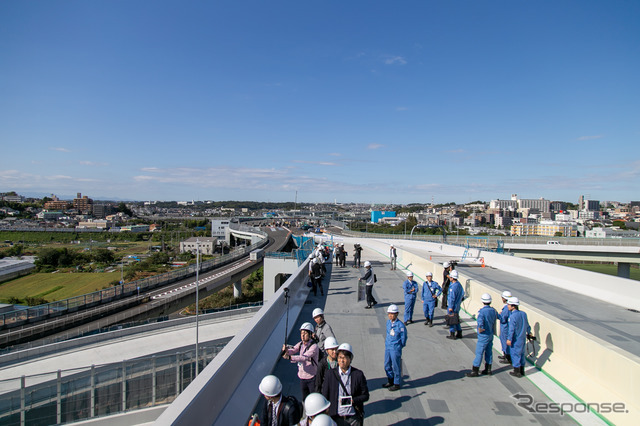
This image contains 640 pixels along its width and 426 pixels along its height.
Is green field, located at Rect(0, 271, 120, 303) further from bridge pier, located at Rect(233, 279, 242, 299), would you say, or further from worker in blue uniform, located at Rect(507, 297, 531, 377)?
worker in blue uniform, located at Rect(507, 297, 531, 377)

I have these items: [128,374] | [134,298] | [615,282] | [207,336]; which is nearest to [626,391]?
[615,282]

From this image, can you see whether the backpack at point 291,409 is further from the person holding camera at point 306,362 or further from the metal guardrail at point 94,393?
the metal guardrail at point 94,393

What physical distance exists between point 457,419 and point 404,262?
16.5m

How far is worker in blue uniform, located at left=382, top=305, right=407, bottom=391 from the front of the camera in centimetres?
560

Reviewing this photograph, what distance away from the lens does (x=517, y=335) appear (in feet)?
20.3

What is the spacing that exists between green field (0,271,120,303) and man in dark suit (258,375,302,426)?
57588mm

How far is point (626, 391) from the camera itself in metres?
4.47

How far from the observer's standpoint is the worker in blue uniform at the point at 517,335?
6152 mm

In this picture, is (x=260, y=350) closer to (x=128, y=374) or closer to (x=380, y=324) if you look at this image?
(x=380, y=324)

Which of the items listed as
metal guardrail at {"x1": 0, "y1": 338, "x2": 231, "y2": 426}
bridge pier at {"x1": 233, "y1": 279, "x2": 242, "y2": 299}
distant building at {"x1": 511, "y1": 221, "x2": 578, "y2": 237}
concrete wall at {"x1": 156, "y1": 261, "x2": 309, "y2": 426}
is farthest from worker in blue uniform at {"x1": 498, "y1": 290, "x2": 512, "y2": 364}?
distant building at {"x1": 511, "y1": 221, "x2": 578, "y2": 237}

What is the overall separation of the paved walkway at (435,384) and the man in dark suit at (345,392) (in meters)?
1.27

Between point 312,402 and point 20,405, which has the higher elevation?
point 312,402

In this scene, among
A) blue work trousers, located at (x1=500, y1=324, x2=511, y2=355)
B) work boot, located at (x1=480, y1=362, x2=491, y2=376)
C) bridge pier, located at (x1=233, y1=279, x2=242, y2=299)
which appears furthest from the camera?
bridge pier, located at (x1=233, y1=279, x2=242, y2=299)

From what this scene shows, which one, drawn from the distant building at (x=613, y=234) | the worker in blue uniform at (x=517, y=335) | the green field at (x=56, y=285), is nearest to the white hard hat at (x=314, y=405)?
the worker in blue uniform at (x=517, y=335)
